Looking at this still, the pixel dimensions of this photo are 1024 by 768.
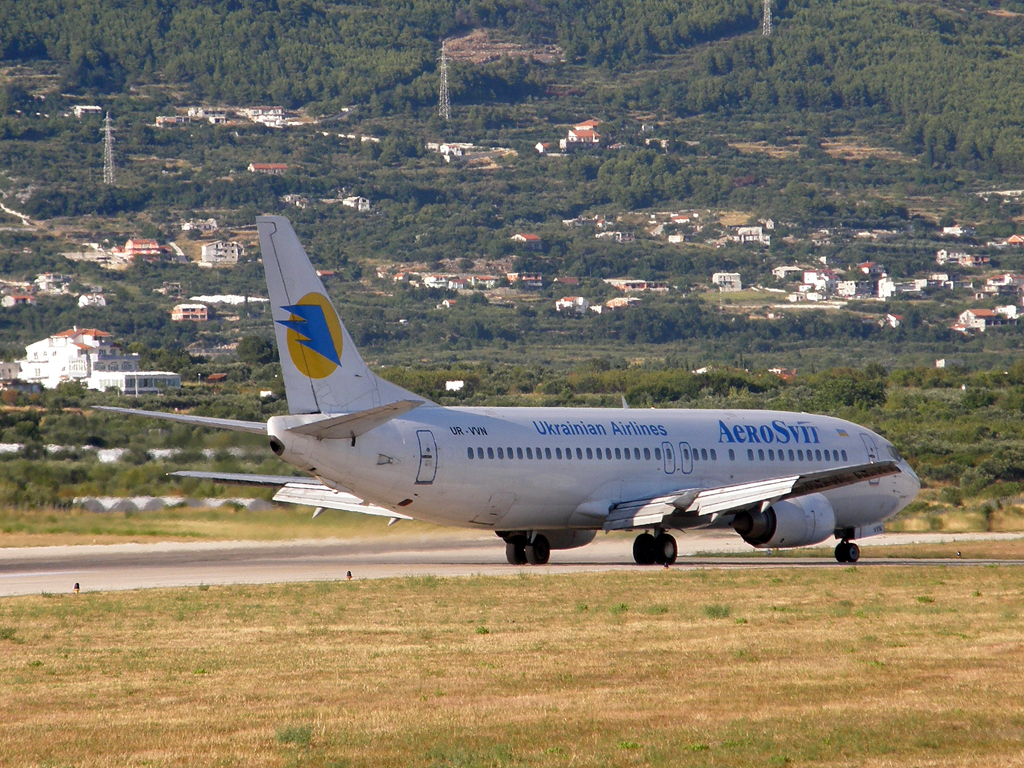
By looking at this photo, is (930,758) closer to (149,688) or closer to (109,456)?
(149,688)

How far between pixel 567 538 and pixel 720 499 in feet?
13.8

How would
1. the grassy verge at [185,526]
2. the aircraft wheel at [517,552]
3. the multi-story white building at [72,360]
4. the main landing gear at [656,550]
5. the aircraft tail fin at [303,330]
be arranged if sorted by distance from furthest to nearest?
the multi-story white building at [72,360]
the grassy verge at [185,526]
the aircraft wheel at [517,552]
the main landing gear at [656,550]
the aircraft tail fin at [303,330]

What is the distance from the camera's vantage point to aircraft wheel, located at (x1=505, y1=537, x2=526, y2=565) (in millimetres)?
35688

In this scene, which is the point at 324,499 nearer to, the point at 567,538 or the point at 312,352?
the point at 567,538

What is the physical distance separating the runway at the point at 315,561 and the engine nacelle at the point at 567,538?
0.47 meters

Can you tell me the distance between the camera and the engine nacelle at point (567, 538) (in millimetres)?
36000

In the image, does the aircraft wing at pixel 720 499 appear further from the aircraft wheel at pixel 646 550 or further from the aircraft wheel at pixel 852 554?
the aircraft wheel at pixel 852 554

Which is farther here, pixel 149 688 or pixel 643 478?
pixel 643 478

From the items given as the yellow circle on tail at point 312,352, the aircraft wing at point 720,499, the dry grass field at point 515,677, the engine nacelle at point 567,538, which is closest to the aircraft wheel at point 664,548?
the aircraft wing at point 720,499

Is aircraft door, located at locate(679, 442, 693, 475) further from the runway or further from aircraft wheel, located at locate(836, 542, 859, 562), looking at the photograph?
aircraft wheel, located at locate(836, 542, 859, 562)

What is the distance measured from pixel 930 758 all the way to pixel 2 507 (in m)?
37.1

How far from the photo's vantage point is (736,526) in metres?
34.9

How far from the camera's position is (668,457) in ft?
119

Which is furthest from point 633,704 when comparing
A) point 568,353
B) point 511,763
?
point 568,353
